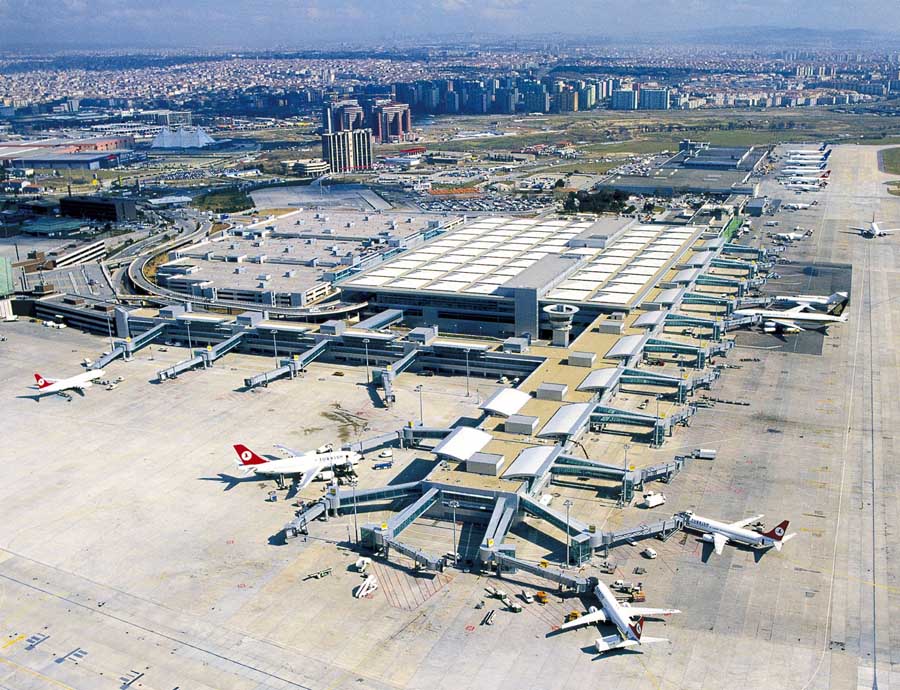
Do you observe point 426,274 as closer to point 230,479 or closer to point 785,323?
point 785,323

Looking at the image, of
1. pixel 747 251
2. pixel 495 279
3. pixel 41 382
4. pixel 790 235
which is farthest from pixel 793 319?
pixel 41 382

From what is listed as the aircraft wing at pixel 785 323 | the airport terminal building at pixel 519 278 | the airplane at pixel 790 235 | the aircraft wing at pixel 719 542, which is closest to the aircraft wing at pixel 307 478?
the aircraft wing at pixel 719 542

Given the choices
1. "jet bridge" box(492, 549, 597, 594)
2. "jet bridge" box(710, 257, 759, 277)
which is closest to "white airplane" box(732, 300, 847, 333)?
"jet bridge" box(710, 257, 759, 277)

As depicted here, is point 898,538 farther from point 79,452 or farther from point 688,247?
point 688,247

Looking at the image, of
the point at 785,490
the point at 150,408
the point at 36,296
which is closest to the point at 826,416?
the point at 785,490

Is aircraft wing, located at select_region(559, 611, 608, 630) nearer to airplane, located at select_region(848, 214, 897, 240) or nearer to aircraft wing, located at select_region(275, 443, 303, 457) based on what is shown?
aircraft wing, located at select_region(275, 443, 303, 457)

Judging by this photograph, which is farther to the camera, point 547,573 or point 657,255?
point 657,255
